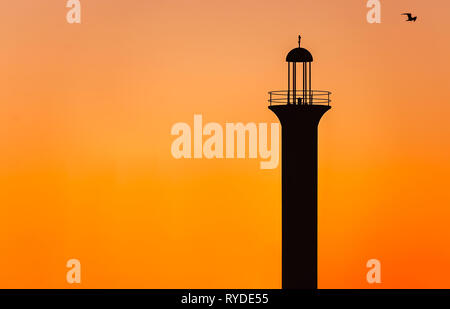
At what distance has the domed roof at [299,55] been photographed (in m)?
41.5

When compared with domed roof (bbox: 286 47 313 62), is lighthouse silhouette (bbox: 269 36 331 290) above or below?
below

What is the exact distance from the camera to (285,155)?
4106cm

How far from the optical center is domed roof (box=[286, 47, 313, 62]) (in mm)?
41500

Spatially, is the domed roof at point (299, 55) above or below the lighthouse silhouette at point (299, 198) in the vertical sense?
above

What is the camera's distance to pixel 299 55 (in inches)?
1635
